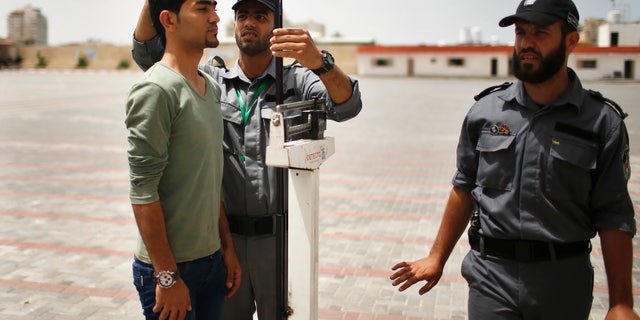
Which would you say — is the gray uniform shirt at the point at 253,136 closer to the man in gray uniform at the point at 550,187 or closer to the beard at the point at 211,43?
the beard at the point at 211,43

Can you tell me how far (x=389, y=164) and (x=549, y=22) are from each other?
8.38 m

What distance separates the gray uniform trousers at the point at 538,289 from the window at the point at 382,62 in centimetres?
5019

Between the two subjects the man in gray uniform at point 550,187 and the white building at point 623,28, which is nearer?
the man in gray uniform at point 550,187

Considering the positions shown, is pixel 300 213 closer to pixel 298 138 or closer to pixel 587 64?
pixel 298 138

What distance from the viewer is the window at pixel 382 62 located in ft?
170

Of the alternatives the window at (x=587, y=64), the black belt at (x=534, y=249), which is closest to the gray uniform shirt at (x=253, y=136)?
the black belt at (x=534, y=249)

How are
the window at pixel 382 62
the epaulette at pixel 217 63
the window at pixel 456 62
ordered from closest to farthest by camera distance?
1. the epaulette at pixel 217 63
2. the window at pixel 456 62
3. the window at pixel 382 62

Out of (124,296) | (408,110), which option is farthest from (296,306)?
(408,110)

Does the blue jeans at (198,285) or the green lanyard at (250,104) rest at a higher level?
the green lanyard at (250,104)

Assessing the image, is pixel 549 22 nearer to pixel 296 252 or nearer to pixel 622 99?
pixel 296 252

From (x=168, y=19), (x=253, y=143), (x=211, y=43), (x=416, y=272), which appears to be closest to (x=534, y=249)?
(x=416, y=272)

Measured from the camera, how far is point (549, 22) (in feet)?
6.89

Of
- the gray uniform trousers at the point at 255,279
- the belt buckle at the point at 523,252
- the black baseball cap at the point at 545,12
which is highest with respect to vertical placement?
the black baseball cap at the point at 545,12

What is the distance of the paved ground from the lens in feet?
15.1
